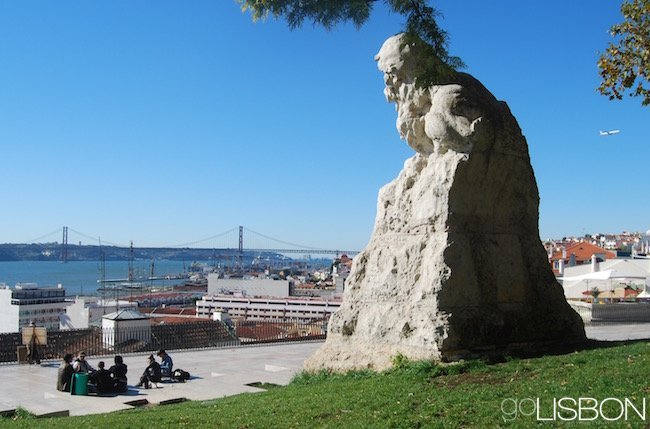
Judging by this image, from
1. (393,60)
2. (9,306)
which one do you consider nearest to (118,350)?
(393,60)

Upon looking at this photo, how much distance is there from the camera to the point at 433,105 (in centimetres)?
1016

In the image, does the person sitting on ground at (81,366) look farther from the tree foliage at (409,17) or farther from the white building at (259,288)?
the white building at (259,288)

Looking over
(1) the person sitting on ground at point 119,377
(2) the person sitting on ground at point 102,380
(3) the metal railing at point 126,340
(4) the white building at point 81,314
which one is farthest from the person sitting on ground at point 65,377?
(4) the white building at point 81,314

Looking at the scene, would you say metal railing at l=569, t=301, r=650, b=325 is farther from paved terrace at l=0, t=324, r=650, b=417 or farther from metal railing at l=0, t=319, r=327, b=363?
metal railing at l=0, t=319, r=327, b=363

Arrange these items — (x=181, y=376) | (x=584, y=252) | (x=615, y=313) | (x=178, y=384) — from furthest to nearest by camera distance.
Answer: (x=584, y=252), (x=615, y=313), (x=181, y=376), (x=178, y=384)

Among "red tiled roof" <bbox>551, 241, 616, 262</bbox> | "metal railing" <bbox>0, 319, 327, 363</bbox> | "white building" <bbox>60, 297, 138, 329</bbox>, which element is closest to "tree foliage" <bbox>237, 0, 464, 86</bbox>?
"metal railing" <bbox>0, 319, 327, 363</bbox>

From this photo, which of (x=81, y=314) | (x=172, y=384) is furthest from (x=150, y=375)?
(x=81, y=314)

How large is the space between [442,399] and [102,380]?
274 inches

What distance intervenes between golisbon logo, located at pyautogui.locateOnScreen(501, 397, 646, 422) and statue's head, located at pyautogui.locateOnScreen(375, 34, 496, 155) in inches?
174

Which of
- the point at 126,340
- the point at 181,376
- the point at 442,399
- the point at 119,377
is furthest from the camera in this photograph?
the point at 126,340

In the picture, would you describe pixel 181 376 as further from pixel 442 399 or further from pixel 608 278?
pixel 608 278

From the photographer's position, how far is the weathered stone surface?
30.3 ft

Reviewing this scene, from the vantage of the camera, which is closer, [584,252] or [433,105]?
[433,105]

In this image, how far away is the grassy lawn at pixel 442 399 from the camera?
5.99 metres
